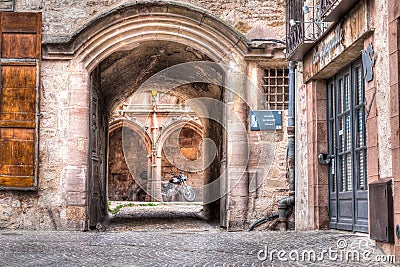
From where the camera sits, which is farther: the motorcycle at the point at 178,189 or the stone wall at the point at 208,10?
the motorcycle at the point at 178,189

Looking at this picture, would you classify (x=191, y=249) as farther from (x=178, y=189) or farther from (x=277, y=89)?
(x=178, y=189)

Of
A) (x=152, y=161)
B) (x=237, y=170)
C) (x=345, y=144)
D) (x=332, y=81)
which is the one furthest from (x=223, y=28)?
(x=152, y=161)

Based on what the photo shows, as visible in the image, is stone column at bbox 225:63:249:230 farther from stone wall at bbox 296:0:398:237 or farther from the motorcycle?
the motorcycle

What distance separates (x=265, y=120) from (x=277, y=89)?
0.69 metres

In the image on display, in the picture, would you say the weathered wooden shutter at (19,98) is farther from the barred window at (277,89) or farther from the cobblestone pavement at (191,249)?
the barred window at (277,89)

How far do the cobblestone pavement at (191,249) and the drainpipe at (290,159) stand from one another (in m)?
1.69

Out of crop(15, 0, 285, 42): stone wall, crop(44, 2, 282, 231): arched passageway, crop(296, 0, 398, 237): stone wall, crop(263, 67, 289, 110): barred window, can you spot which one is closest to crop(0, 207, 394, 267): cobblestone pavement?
crop(296, 0, 398, 237): stone wall

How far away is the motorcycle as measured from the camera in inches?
1147

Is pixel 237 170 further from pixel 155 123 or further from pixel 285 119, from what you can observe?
pixel 155 123

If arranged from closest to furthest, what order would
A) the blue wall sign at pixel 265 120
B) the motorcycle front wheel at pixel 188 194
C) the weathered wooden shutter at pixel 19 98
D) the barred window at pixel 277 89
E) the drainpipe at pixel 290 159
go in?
the drainpipe at pixel 290 159 < the weathered wooden shutter at pixel 19 98 < the blue wall sign at pixel 265 120 < the barred window at pixel 277 89 < the motorcycle front wheel at pixel 188 194

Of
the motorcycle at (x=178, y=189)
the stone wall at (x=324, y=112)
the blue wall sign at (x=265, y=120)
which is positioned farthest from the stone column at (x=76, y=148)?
the motorcycle at (x=178, y=189)

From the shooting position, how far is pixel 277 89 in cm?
1293

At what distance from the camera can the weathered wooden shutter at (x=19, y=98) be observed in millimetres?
11914

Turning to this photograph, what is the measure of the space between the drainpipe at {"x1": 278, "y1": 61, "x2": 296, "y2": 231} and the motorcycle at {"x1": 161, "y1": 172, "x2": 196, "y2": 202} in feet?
56.5
